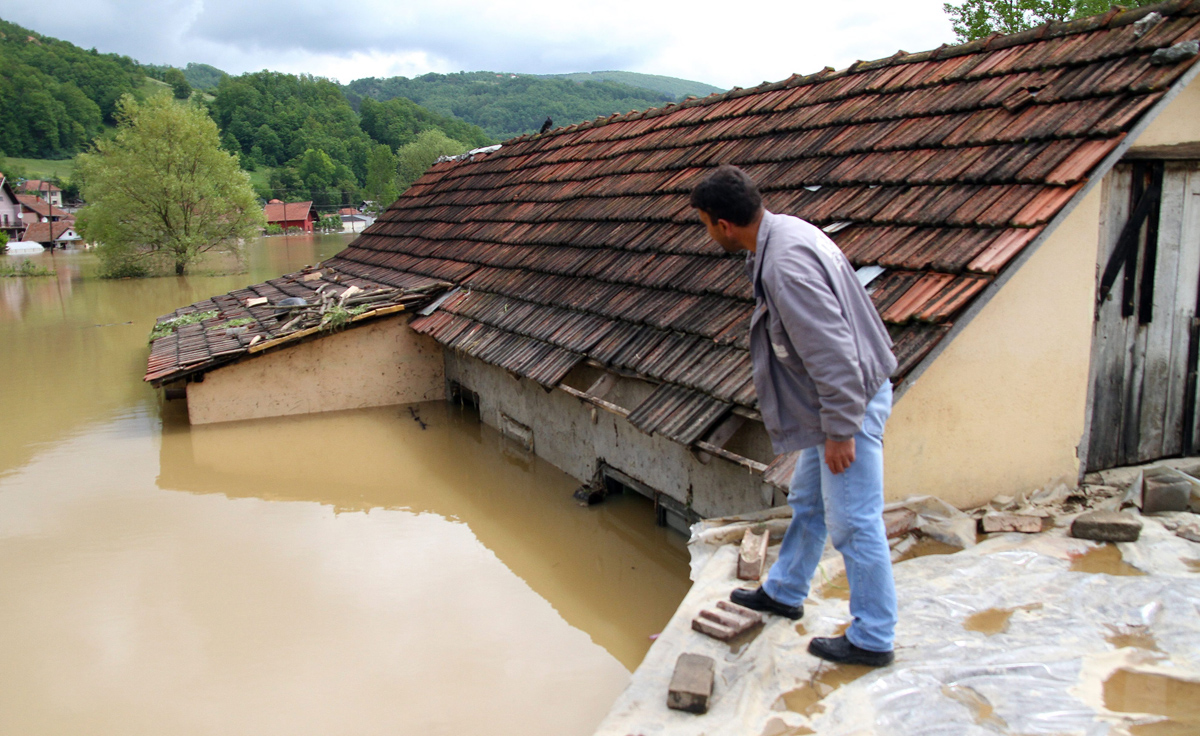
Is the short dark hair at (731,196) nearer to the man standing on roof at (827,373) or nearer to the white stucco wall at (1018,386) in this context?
the man standing on roof at (827,373)

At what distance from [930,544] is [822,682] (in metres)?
1.37

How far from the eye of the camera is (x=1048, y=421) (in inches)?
174

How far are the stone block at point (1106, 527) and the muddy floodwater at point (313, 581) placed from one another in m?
2.43

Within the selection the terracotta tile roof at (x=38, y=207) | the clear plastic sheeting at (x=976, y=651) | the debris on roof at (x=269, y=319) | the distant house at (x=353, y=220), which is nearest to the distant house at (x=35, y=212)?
the terracotta tile roof at (x=38, y=207)

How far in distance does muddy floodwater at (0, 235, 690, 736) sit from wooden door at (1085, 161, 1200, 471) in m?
2.97

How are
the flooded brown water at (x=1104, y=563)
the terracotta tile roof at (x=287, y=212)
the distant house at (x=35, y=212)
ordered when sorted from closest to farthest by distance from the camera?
1. the flooded brown water at (x=1104, y=563)
2. the distant house at (x=35, y=212)
3. the terracotta tile roof at (x=287, y=212)

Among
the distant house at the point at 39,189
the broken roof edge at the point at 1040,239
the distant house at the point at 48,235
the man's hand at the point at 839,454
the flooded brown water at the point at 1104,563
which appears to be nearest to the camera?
the man's hand at the point at 839,454

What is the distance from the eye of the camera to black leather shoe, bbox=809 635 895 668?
2840 millimetres

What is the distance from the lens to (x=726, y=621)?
3201 mm

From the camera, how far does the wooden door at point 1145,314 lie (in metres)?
4.52

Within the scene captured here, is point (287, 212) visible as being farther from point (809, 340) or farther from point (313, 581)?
point (809, 340)

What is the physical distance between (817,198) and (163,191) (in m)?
33.2

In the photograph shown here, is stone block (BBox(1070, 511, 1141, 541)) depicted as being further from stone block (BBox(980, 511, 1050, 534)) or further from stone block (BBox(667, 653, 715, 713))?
stone block (BBox(667, 653, 715, 713))

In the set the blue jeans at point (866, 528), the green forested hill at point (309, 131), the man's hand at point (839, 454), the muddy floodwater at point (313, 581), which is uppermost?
the green forested hill at point (309, 131)
